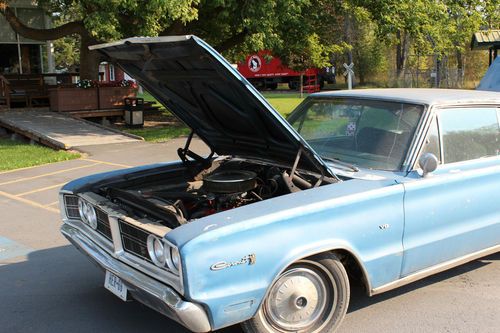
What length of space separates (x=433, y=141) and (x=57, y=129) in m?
12.5

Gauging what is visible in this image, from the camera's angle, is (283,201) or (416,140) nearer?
(283,201)

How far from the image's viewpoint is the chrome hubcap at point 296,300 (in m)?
3.36

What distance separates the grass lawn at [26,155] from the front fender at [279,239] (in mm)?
8713

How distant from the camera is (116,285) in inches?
140

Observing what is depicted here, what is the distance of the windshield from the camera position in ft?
13.4

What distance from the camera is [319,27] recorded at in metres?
18.0

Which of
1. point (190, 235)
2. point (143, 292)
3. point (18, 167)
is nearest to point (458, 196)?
point (190, 235)

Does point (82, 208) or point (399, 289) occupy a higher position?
point (82, 208)

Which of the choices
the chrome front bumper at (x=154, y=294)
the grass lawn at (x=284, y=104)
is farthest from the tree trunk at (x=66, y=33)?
the chrome front bumper at (x=154, y=294)

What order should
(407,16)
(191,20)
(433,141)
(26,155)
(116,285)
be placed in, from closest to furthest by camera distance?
(116,285), (433,141), (26,155), (191,20), (407,16)

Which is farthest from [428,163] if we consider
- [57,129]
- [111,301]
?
[57,129]

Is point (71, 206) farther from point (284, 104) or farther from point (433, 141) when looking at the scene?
point (284, 104)

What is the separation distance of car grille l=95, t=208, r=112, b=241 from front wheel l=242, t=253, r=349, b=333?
121cm

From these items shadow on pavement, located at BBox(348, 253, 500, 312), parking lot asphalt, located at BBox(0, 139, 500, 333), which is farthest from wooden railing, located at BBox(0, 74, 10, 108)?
shadow on pavement, located at BBox(348, 253, 500, 312)
